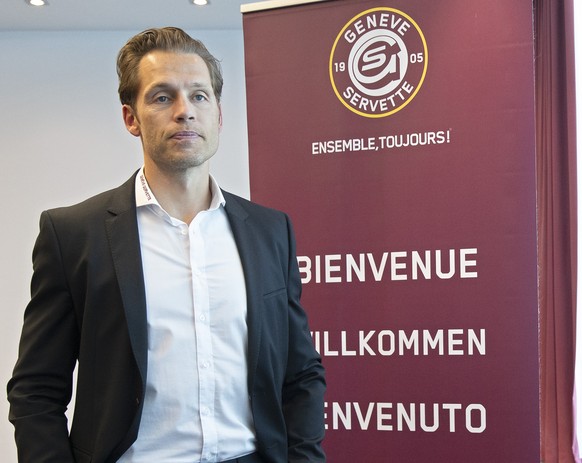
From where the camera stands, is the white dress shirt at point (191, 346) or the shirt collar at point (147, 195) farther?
the shirt collar at point (147, 195)

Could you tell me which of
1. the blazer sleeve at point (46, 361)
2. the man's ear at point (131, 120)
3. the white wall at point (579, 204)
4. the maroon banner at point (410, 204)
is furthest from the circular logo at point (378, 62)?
the white wall at point (579, 204)

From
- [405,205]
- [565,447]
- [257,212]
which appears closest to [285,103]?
[405,205]

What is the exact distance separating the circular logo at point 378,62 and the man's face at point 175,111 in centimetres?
102

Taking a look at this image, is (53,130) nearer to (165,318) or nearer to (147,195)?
(147,195)

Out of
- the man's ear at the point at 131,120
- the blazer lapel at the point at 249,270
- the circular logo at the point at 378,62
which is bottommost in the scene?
the blazer lapel at the point at 249,270

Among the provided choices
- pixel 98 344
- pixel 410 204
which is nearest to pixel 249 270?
pixel 98 344

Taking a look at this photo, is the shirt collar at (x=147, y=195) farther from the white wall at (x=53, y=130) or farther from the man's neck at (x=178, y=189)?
the white wall at (x=53, y=130)

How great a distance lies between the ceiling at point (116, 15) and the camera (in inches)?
189

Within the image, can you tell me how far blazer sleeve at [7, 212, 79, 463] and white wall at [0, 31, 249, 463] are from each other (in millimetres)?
4000

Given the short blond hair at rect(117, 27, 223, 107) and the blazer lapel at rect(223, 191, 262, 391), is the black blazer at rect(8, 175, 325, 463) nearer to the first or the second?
the blazer lapel at rect(223, 191, 262, 391)

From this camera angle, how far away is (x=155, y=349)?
1.40 metres

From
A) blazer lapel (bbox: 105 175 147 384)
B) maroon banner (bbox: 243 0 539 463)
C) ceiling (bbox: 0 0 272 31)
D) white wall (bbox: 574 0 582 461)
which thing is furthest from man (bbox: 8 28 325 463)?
ceiling (bbox: 0 0 272 31)

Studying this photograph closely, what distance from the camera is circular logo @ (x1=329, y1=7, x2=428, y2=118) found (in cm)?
244

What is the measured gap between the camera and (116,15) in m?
5.03
